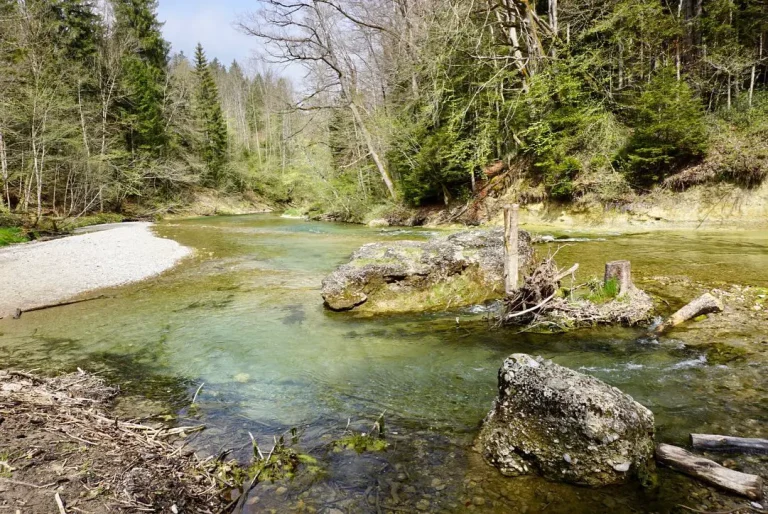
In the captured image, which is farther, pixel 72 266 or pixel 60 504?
pixel 72 266

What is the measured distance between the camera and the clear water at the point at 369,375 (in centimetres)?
283

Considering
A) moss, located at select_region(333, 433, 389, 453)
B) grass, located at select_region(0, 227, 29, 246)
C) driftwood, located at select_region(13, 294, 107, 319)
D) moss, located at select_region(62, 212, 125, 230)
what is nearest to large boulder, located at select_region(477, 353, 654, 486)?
moss, located at select_region(333, 433, 389, 453)

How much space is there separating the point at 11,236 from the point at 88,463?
18.3 metres

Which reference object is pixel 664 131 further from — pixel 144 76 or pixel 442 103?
pixel 144 76

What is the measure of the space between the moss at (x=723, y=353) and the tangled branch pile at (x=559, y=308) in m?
1.07

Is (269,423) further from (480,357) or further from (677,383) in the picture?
(677,383)

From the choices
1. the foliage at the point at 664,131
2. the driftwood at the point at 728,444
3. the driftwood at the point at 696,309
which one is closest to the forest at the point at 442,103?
the foliage at the point at 664,131

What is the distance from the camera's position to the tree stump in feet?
20.5

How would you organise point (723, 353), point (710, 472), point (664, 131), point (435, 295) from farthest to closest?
1. point (664, 131)
2. point (435, 295)
3. point (723, 353)
4. point (710, 472)

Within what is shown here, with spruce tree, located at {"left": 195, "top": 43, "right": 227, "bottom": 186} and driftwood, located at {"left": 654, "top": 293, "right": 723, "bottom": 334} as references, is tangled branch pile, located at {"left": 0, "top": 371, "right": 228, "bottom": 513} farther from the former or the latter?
spruce tree, located at {"left": 195, "top": 43, "right": 227, "bottom": 186}

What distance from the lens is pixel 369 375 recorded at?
16.1 ft

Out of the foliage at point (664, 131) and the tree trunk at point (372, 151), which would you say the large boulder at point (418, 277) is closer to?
the foliage at point (664, 131)

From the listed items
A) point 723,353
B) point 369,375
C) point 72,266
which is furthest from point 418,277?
point 72,266

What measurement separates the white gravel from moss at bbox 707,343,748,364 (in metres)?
11.2
